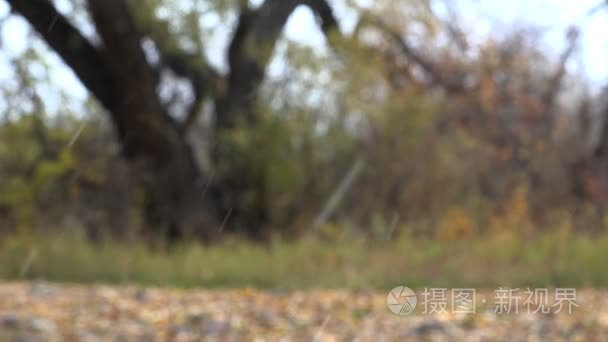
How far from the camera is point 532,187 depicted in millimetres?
15547

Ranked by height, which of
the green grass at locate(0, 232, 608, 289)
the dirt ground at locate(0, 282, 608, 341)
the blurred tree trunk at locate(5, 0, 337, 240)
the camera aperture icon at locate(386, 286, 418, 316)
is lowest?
the dirt ground at locate(0, 282, 608, 341)

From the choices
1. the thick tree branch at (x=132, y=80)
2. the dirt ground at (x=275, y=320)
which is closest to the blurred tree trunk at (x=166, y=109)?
the thick tree branch at (x=132, y=80)

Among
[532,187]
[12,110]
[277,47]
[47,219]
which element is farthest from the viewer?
[532,187]

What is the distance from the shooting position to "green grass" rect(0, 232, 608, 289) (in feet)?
29.8

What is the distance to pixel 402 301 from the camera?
728 cm

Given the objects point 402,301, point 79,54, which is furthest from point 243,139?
point 402,301

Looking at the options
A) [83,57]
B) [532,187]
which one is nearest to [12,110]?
[83,57]

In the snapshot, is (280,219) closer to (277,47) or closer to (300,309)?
(277,47)

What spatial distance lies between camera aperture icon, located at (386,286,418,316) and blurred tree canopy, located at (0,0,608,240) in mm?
3860

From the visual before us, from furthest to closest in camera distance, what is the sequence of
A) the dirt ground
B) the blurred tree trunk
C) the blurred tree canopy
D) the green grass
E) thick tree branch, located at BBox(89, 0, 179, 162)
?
the blurred tree canopy
the blurred tree trunk
thick tree branch, located at BBox(89, 0, 179, 162)
the green grass
the dirt ground

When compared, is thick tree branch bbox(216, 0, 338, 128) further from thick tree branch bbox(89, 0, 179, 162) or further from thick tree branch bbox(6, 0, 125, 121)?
thick tree branch bbox(6, 0, 125, 121)

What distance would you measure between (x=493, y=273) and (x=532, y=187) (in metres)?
6.71

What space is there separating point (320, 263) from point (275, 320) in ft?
10.5

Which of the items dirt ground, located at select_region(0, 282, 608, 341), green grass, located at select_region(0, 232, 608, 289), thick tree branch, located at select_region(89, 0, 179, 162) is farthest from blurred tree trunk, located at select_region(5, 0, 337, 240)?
dirt ground, located at select_region(0, 282, 608, 341)
